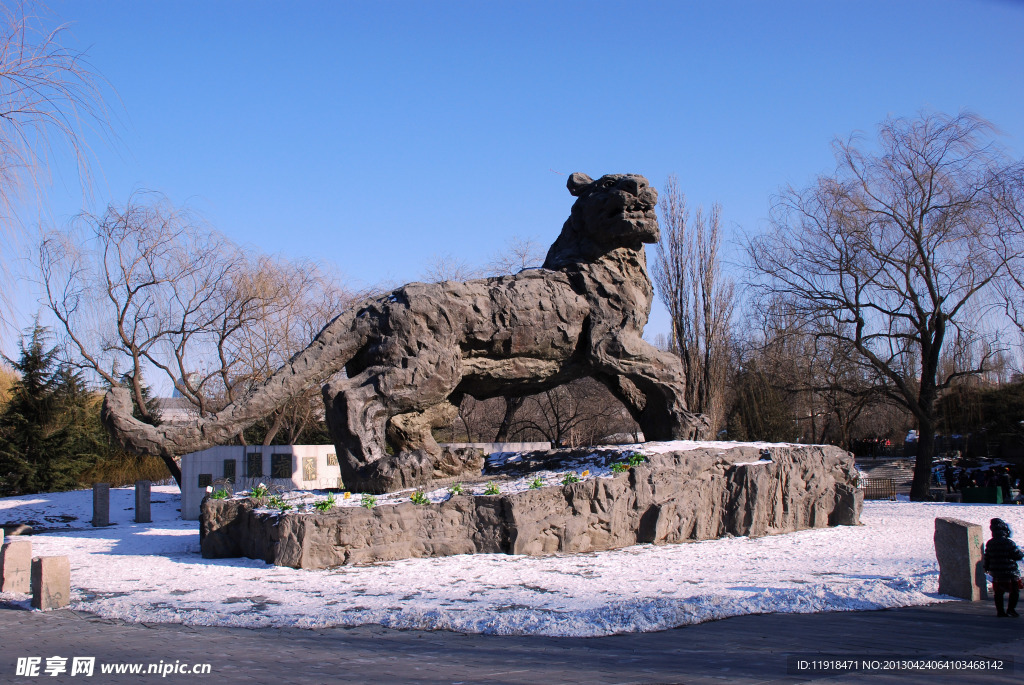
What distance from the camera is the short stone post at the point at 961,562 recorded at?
582 centimetres

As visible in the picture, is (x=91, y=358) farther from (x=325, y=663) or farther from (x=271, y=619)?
(x=325, y=663)

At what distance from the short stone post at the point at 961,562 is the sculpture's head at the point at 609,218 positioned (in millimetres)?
4423

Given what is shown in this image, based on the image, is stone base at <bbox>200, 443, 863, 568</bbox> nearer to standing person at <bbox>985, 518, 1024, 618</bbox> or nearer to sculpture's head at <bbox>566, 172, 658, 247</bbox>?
sculpture's head at <bbox>566, 172, 658, 247</bbox>

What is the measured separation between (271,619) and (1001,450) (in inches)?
1095

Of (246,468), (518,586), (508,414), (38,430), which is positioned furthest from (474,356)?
(38,430)

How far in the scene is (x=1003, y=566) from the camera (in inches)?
214

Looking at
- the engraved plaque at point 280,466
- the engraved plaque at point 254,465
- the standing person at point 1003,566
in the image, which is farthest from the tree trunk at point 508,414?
the standing person at point 1003,566

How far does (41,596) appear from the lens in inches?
209

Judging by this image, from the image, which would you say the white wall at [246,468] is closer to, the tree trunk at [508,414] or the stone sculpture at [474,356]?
the tree trunk at [508,414]

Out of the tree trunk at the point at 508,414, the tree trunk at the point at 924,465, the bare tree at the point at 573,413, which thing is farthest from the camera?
the bare tree at the point at 573,413

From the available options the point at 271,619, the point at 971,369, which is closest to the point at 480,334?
the point at 271,619

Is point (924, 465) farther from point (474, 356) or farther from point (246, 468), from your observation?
point (246, 468)

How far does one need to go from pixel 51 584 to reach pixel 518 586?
3.17 meters

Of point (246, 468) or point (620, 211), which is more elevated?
point (620, 211)
